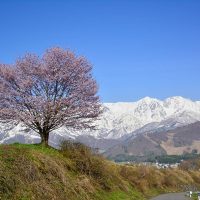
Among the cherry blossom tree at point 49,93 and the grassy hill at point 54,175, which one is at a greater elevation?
the cherry blossom tree at point 49,93

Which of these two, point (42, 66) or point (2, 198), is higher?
point (42, 66)

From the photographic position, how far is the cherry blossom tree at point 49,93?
168 feet

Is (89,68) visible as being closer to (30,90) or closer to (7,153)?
(30,90)

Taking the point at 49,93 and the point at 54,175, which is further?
the point at 49,93

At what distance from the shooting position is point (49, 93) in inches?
2080

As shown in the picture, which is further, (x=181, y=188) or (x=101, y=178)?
(x=181, y=188)

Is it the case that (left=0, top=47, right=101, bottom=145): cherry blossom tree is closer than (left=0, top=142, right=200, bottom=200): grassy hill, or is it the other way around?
(left=0, top=142, right=200, bottom=200): grassy hill

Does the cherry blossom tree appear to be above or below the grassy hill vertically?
above

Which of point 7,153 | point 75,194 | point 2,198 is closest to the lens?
point 2,198

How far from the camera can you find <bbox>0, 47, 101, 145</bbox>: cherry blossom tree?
5125 cm

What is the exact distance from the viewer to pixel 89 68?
5628 cm

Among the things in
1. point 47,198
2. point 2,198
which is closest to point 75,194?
point 47,198

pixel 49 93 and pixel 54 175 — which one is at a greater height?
pixel 49 93

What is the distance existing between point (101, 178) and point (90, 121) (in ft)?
33.5
